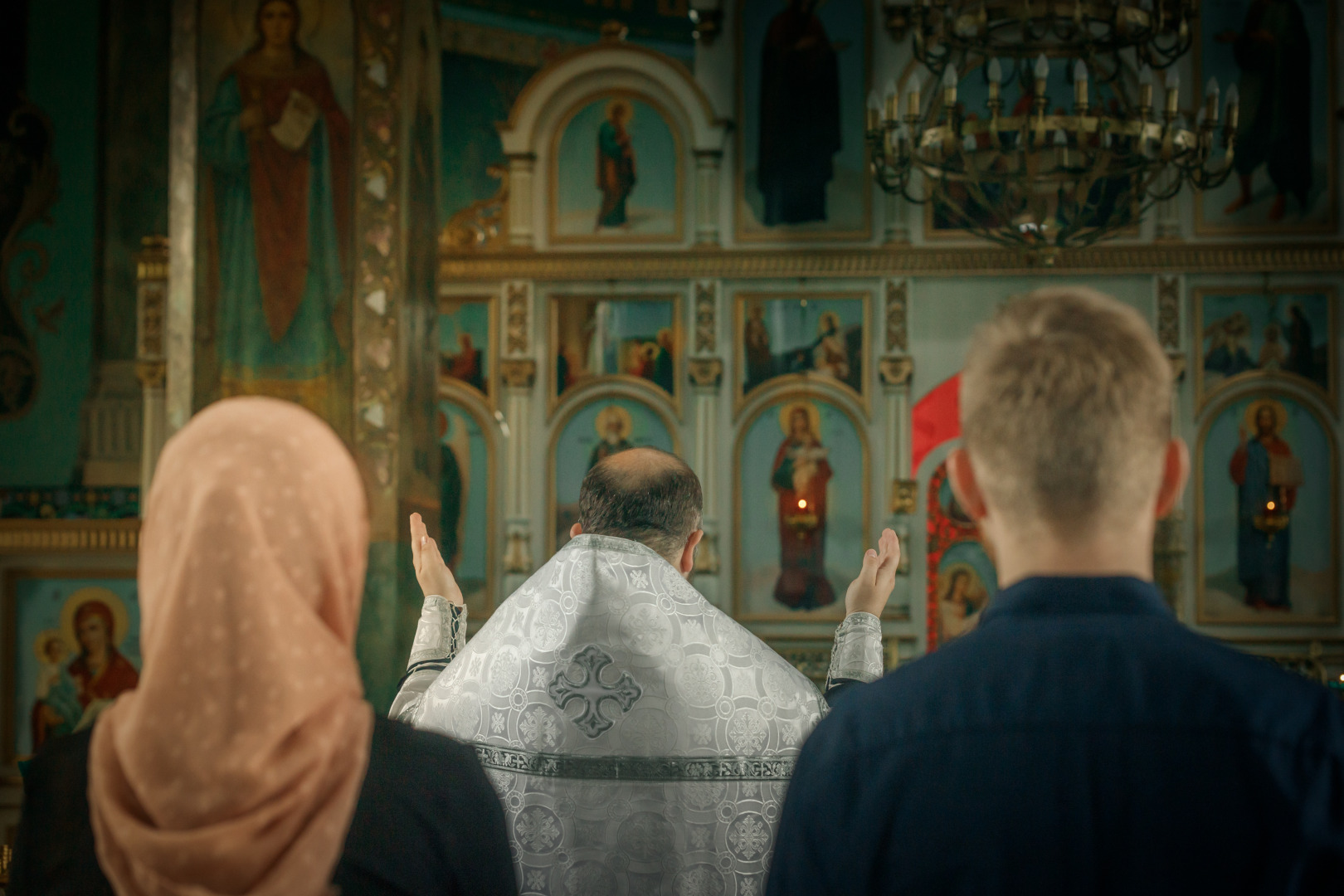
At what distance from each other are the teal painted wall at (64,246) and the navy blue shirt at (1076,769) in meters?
7.41

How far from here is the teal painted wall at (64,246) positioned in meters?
7.51

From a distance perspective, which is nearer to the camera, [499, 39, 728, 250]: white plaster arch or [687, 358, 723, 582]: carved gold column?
[687, 358, 723, 582]: carved gold column

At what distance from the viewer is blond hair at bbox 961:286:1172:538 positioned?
1.14m

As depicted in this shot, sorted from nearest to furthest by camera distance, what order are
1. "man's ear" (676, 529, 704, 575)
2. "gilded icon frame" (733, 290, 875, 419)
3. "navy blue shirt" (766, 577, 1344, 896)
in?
"navy blue shirt" (766, 577, 1344, 896) → "man's ear" (676, 529, 704, 575) → "gilded icon frame" (733, 290, 875, 419)

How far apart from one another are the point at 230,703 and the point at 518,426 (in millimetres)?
8172

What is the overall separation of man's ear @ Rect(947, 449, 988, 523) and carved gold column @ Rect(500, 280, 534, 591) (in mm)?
8212

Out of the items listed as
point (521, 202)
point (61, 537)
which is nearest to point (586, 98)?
point (521, 202)

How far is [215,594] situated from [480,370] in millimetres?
8359

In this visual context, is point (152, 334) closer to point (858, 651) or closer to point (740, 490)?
point (740, 490)

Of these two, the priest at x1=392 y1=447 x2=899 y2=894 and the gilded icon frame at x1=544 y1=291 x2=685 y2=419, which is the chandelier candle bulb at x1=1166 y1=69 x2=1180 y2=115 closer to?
the priest at x1=392 y1=447 x2=899 y2=894

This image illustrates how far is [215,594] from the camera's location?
1.29 metres

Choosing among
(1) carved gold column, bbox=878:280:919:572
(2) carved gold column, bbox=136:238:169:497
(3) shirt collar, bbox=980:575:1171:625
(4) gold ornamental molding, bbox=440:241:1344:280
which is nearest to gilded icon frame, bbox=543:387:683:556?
(4) gold ornamental molding, bbox=440:241:1344:280

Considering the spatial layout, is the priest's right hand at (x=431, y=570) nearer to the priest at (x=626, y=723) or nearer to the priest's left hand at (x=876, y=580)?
the priest at (x=626, y=723)

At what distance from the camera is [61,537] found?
23.0 feet
